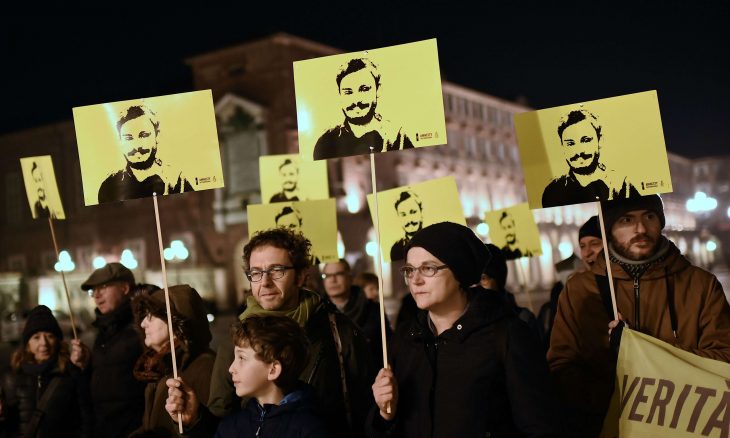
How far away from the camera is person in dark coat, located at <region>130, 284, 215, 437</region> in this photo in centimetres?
433

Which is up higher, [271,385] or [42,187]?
[42,187]

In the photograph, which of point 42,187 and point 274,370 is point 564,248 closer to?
point 42,187

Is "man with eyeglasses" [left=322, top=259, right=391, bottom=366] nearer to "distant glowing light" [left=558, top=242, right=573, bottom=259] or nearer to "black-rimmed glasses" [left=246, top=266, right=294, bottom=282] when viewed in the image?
"black-rimmed glasses" [left=246, top=266, right=294, bottom=282]

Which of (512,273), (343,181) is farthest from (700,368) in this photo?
(512,273)

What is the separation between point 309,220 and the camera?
6.58 meters

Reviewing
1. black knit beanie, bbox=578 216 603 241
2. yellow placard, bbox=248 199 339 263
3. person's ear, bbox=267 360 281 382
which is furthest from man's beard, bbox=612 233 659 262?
yellow placard, bbox=248 199 339 263

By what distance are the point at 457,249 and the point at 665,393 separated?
1.20 meters

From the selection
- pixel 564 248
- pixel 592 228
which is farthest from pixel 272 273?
pixel 564 248

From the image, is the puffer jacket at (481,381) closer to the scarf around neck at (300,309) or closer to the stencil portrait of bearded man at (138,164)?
the scarf around neck at (300,309)

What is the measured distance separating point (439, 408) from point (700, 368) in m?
1.24

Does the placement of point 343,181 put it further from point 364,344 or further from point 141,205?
point 364,344

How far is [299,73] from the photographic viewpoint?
4.45 metres

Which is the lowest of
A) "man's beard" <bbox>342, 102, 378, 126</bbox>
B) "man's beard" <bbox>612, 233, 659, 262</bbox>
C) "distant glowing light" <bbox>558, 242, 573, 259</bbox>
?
"distant glowing light" <bbox>558, 242, 573, 259</bbox>

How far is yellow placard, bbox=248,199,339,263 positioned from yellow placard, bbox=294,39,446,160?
2.01m
